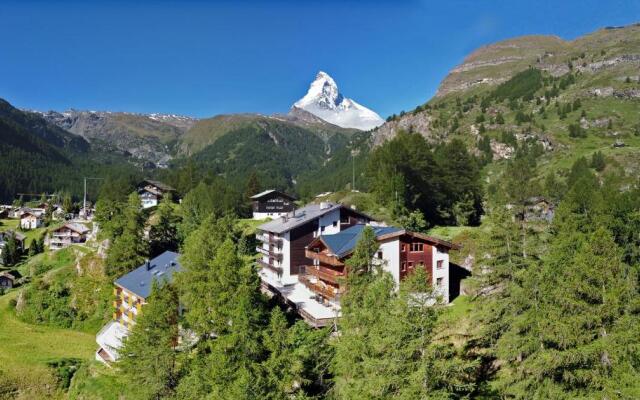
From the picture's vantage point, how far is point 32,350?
186 feet

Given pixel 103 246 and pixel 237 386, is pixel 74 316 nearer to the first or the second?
pixel 103 246

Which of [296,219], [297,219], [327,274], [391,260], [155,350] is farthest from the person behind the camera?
[296,219]

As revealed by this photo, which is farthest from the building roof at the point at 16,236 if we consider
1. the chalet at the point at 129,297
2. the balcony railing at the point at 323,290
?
the balcony railing at the point at 323,290

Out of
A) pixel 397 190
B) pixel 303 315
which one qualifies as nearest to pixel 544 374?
pixel 303 315

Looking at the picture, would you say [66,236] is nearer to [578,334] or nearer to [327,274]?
[327,274]

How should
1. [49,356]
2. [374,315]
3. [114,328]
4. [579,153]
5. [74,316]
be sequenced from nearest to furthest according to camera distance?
[374,315] → [49,356] → [114,328] → [74,316] → [579,153]

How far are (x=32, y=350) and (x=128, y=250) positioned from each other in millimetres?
17088

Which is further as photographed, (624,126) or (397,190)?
(624,126)

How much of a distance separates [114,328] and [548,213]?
250 feet

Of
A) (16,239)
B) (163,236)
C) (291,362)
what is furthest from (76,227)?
(291,362)

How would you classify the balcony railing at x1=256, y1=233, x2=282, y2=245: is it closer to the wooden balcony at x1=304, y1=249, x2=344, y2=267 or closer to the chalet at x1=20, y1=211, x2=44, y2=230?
the wooden balcony at x1=304, y1=249, x2=344, y2=267

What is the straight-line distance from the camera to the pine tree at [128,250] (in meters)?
67.5

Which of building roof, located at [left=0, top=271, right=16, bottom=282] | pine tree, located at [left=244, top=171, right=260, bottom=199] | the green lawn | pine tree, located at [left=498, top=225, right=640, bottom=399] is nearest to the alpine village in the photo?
pine tree, located at [left=498, top=225, right=640, bottom=399]

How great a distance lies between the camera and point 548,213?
88750 millimetres
